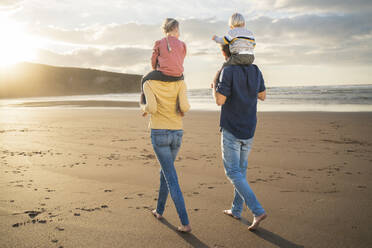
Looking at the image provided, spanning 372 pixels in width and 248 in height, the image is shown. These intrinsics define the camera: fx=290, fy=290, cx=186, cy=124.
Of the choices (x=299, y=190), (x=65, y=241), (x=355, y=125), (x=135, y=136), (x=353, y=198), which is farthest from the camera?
(x=355, y=125)

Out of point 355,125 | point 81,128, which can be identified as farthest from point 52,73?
point 355,125

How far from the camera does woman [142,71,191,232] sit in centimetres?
289

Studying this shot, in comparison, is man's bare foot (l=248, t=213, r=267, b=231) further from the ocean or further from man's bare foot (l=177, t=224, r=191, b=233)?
the ocean

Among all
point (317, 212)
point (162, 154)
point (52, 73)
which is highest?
point (52, 73)

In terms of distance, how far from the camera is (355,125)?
36.9ft

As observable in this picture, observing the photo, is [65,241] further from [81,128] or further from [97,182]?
[81,128]

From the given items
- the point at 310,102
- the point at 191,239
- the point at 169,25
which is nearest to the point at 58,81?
the point at 310,102

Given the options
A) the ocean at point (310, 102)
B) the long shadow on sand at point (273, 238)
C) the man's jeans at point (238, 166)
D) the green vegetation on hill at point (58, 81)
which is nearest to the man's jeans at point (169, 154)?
the man's jeans at point (238, 166)

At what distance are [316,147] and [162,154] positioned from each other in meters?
5.93

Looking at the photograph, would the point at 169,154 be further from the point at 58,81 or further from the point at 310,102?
the point at 58,81

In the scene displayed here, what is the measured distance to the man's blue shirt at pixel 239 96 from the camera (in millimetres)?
2965

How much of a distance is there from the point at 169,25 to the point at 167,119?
94 centimetres

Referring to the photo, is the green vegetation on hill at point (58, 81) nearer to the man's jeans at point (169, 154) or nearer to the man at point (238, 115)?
the man's jeans at point (169, 154)

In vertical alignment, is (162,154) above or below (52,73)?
below
